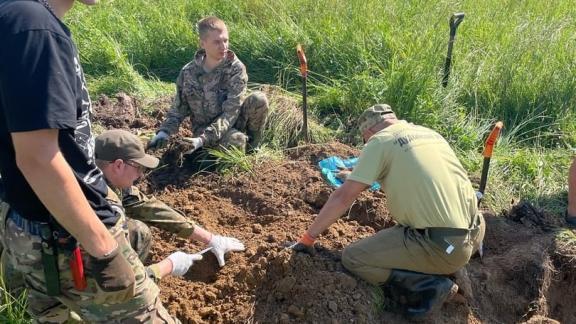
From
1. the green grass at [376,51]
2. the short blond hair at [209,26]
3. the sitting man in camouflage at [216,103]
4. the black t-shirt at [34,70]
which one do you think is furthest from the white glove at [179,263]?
the green grass at [376,51]

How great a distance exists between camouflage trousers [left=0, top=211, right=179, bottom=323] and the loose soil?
2.69 feet

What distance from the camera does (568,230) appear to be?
13.4ft

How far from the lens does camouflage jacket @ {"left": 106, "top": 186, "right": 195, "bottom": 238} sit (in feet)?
10.9

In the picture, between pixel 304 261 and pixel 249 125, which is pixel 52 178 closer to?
pixel 304 261

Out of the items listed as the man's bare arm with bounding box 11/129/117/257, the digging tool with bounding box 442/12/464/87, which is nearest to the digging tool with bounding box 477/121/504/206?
the digging tool with bounding box 442/12/464/87

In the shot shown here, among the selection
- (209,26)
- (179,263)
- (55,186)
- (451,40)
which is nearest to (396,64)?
(451,40)

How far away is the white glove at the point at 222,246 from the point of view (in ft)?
11.6

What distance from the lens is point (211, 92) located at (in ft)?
16.5

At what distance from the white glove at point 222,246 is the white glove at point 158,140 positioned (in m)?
1.62

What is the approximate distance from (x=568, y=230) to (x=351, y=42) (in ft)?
10.7

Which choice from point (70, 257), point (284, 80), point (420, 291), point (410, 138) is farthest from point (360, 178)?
point (284, 80)

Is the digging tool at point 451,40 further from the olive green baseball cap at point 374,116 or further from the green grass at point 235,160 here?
the olive green baseball cap at point 374,116

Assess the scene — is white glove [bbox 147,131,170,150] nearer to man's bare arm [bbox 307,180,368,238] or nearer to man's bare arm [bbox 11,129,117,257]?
man's bare arm [bbox 307,180,368,238]

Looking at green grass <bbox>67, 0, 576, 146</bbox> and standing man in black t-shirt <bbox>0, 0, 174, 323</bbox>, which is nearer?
standing man in black t-shirt <bbox>0, 0, 174, 323</bbox>
